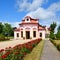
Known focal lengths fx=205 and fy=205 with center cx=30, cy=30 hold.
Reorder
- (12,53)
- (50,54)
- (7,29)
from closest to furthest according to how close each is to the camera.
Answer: (12,53) → (50,54) → (7,29)

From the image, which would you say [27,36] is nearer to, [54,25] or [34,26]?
[34,26]

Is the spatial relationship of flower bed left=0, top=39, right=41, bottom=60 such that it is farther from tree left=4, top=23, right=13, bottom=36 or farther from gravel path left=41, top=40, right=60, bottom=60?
tree left=4, top=23, right=13, bottom=36

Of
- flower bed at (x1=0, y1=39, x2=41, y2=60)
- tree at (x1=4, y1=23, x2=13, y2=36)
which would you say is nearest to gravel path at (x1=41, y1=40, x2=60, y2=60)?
flower bed at (x1=0, y1=39, x2=41, y2=60)

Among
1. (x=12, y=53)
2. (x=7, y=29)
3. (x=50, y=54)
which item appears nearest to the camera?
(x=12, y=53)

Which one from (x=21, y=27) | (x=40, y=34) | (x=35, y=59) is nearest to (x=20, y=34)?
(x=21, y=27)

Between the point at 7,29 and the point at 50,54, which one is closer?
the point at 50,54

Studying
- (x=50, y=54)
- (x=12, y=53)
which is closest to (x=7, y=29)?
(x=50, y=54)

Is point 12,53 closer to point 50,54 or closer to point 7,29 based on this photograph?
point 50,54

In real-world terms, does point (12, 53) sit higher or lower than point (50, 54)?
higher

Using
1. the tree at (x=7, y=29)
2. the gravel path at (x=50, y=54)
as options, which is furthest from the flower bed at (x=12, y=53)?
the tree at (x=7, y=29)

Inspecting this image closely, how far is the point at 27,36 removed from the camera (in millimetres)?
74438

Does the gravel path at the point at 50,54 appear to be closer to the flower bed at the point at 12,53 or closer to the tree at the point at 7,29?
the flower bed at the point at 12,53

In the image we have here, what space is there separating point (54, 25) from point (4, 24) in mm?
24534

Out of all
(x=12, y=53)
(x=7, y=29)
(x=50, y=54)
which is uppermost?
(x=7, y=29)
